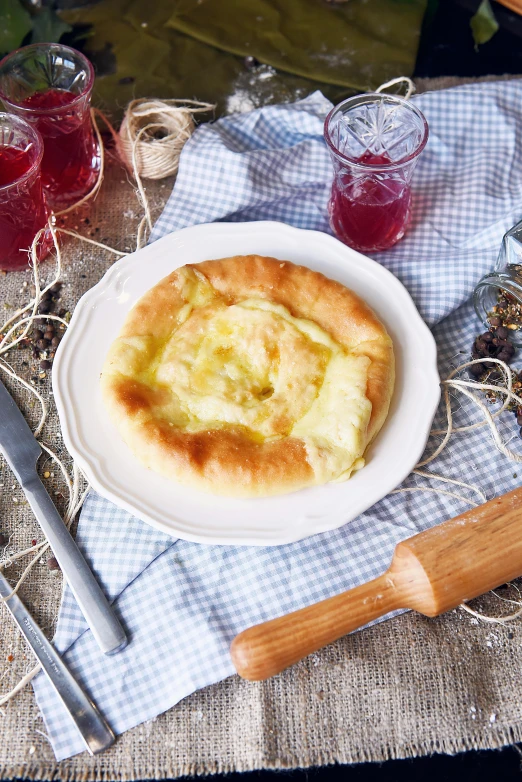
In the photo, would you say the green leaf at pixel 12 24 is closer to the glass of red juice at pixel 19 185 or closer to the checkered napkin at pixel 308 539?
the glass of red juice at pixel 19 185

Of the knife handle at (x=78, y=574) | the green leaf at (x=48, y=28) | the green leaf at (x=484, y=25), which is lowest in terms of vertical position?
the knife handle at (x=78, y=574)

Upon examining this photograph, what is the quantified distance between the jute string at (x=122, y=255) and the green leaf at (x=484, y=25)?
0.92 m

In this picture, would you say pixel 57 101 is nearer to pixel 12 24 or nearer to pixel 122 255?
pixel 122 255

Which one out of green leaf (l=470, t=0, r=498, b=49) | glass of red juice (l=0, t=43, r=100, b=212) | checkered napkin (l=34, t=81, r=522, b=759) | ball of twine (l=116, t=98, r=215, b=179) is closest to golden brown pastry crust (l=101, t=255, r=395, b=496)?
checkered napkin (l=34, t=81, r=522, b=759)

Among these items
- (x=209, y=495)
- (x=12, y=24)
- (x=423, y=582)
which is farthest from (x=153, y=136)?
(x=423, y=582)

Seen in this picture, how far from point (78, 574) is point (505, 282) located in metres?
→ 2.07

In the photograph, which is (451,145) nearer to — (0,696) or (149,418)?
(149,418)

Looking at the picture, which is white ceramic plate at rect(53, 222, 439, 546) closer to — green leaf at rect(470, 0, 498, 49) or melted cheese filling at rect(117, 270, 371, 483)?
melted cheese filling at rect(117, 270, 371, 483)

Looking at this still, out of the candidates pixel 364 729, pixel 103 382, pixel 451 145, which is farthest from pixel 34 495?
pixel 451 145

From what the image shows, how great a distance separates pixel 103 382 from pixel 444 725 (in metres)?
1.77

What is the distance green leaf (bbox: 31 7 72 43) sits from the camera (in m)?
4.32

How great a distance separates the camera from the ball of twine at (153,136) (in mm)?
3740

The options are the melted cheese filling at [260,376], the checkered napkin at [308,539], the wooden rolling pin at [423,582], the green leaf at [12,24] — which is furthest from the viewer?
the green leaf at [12,24]

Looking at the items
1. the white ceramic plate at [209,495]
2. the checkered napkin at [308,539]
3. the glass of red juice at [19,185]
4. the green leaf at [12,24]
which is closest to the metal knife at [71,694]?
the checkered napkin at [308,539]
